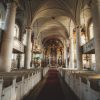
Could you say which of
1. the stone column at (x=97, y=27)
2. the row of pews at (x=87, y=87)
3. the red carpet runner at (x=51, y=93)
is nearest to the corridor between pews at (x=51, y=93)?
the red carpet runner at (x=51, y=93)

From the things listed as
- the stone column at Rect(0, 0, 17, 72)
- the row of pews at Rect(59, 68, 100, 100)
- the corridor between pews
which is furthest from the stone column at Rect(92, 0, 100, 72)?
the stone column at Rect(0, 0, 17, 72)

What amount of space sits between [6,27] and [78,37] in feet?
31.5

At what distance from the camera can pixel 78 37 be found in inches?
605

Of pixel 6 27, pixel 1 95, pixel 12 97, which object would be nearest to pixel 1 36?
pixel 6 27

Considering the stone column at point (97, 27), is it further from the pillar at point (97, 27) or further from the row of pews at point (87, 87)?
the row of pews at point (87, 87)

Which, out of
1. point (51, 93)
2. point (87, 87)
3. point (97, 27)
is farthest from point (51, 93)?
point (97, 27)

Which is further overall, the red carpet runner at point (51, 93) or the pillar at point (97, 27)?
the pillar at point (97, 27)

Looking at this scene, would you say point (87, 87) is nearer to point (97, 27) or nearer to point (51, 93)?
point (51, 93)

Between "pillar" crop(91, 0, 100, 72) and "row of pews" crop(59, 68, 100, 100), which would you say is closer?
"row of pews" crop(59, 68, 100, 100)

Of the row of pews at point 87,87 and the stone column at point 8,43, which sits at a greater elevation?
the stone column at point 8,43

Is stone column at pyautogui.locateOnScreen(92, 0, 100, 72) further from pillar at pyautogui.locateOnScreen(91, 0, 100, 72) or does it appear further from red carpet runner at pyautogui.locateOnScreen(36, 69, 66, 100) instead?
red carpet runner at pyautogui.locateOnScreen(36, 69, 66, 100)

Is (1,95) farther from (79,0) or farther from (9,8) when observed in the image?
(79,0)

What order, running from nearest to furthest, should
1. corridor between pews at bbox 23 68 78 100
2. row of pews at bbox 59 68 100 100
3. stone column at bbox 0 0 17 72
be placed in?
row of pews at bbox 59 68 100 100, corridor between pews at bbox 23 68 78 100, stone column at bbox 0 0 17 72

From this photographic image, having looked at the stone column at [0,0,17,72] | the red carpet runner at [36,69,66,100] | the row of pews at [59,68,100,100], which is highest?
the stone column at [0,0,17,72]
